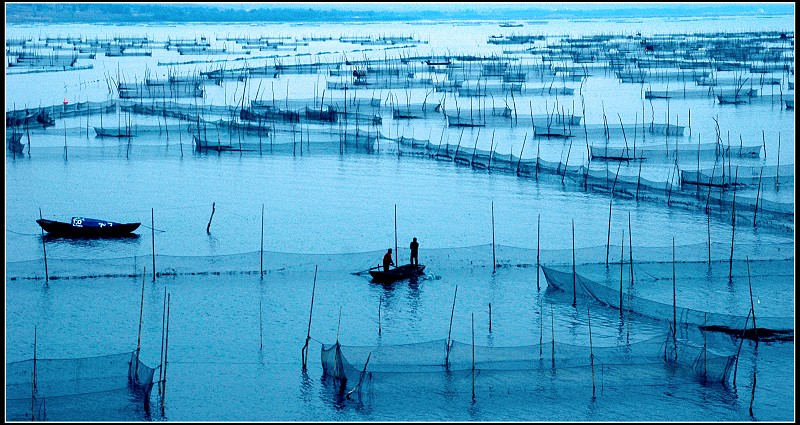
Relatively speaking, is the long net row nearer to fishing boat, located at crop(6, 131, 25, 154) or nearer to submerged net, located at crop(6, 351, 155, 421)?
submerged net, located at crop(6, 351, 155, 421)

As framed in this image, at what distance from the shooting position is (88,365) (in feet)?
24.0

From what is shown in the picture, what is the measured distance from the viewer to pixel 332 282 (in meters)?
10.6

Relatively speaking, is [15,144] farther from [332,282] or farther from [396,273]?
[396,273]

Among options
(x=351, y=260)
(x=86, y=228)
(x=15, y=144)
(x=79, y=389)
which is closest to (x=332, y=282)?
(x=351, y=260)

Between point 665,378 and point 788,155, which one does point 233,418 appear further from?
point 788,155

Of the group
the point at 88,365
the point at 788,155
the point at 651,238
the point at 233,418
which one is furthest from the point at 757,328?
the point at 788,155

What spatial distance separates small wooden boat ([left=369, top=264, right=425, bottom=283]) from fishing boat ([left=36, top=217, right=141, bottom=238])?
11.6 ft

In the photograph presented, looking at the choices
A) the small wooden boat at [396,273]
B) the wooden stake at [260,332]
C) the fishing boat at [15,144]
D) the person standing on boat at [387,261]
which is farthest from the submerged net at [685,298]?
the fishing boat at [15,144]

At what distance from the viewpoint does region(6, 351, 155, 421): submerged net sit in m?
6.96

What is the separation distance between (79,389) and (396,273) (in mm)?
4126

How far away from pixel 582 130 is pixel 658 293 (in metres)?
10.1

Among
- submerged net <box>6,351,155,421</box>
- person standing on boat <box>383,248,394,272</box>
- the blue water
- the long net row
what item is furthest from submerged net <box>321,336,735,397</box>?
the long net row

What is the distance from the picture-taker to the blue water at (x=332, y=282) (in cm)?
757

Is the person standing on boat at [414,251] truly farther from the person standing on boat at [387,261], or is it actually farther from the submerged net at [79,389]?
the submerged net at [79,389]
